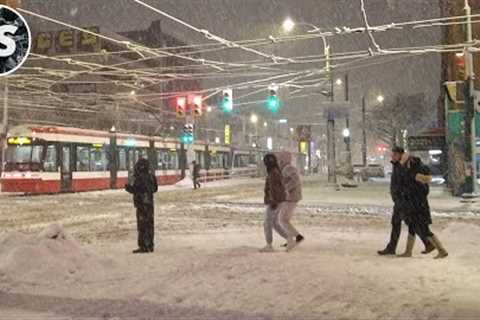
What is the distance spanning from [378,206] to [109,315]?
16.5 meters

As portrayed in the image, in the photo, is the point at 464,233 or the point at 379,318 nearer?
the point at 379,318

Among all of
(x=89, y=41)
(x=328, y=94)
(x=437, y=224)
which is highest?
(x=89, y=41)

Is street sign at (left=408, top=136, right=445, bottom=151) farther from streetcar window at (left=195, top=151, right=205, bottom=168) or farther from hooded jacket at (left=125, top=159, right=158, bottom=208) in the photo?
hooded jacket at (left=125, top=159, right=158, bottom=208)

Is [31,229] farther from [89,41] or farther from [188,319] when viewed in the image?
[89,41]

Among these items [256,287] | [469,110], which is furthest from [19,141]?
[256,287]

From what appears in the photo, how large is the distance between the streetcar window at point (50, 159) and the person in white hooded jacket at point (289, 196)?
21.5m

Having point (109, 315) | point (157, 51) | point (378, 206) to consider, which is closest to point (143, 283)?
point (109, 315)

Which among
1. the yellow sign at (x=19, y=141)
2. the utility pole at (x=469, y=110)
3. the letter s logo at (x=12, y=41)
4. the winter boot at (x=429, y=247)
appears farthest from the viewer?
the yellow sign at (x=19, y=141)

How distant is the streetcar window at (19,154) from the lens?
97.6 feet

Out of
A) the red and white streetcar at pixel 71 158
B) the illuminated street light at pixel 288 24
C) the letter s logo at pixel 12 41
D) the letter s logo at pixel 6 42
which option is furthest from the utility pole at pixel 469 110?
the red and white streetcar at pixel 71 158

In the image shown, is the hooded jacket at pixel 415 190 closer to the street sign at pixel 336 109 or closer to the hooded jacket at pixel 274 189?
the hooded jacket at pixel 274 189

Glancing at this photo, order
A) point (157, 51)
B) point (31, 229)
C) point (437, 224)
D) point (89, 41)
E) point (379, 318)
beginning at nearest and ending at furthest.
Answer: point (379, 318), point (31, 229), point (437, 224), point (157, 51), point (89, 41)

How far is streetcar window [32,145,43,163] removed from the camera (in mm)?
29656

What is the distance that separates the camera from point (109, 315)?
6359 mm
